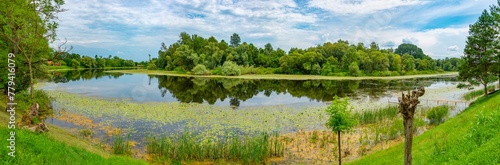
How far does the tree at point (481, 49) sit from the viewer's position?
29469mm

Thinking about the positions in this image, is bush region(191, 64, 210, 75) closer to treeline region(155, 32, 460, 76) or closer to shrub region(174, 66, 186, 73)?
treeline region(155, 32, 460, 76)

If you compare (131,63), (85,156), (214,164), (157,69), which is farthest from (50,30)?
(131,63)

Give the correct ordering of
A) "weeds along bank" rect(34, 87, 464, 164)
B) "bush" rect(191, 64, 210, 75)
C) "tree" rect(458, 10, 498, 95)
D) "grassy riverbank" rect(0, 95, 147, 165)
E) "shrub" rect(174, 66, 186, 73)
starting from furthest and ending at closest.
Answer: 1. "shrub" rect(174, 66, 186, 73)
2. "bush" rect(191, 64, 210, 75)
3. "tree" rect(458, 10, 498, 95)
4. "weeds along bank" rect(34, 87, 464, 164)
5. "grassy riverbank" rect(0, 95, 147, 165)

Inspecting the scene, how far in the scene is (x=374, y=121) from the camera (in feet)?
81.3

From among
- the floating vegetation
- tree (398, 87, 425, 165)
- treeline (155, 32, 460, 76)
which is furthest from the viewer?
treeline (155, 32, 460, 76)

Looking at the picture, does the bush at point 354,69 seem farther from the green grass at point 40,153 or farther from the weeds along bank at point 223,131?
the green grass at point 40,153

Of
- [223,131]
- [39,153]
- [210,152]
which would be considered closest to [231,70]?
[223,131]

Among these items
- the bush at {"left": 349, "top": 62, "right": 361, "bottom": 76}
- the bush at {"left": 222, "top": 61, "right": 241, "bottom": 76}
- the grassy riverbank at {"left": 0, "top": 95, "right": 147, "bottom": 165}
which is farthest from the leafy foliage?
the bush at {"left": 349, "top": 62, "right": 361, "bottom": 76}

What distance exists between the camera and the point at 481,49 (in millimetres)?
30359

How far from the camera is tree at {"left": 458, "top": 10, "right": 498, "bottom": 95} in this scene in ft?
96.7

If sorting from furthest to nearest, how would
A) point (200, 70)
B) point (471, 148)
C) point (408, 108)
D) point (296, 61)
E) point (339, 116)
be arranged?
point (296, 61) < point (200, 70) < point (339, 116) < point (408, 108) < point (471, 148)

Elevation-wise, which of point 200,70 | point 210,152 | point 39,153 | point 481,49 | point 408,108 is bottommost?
point 210,152

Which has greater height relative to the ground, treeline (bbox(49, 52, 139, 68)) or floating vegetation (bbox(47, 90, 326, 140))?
treeline (bbox(49, 52, 139, 68))

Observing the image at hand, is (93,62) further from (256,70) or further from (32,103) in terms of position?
(32,103)
